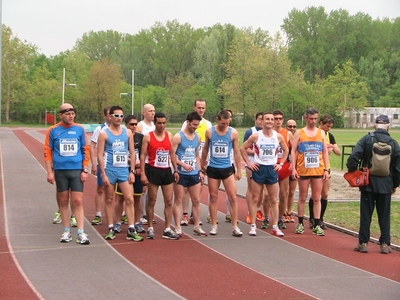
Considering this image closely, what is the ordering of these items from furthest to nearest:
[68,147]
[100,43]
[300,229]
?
[100,43]
[300,229]
[68,147]

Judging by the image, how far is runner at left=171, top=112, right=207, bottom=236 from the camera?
1038 cm

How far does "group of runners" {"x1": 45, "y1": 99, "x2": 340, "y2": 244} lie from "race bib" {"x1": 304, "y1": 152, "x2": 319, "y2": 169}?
2 cm

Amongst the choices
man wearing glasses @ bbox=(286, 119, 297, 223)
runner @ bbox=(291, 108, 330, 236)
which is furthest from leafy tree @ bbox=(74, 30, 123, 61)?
runner @ bbox=(291, 108, 330, 236)

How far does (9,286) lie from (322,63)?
326 feet

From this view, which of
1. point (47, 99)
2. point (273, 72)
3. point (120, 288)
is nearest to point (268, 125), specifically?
point (120, 288)

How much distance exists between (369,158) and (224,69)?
78009 mm

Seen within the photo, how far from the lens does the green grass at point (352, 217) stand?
36.2 feet

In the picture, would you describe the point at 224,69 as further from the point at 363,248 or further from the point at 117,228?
the point at 363,248

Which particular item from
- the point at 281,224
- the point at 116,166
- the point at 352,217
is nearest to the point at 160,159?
the point at 116,166

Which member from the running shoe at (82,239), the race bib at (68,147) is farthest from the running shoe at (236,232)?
the race bib at (68,147)

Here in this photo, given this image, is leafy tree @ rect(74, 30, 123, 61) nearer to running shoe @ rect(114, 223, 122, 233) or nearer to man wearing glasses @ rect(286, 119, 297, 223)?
man wearing glasses @ rect(286, 119, 297, 223)

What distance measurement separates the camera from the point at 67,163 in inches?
380

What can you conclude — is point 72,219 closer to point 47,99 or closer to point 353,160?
point 353,160

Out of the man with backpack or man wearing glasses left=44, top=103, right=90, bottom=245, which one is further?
man wearing glasses left=44, top=103, right=90, bottom=245
